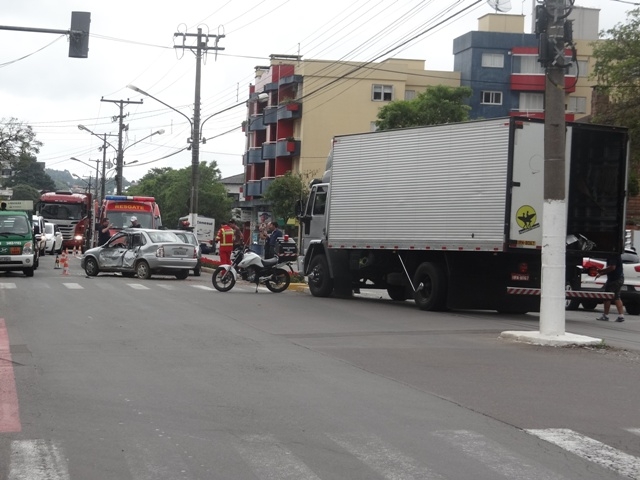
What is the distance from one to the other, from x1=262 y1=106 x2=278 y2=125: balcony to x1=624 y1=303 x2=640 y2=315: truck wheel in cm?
4711

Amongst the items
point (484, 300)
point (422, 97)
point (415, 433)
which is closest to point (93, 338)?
point (415, 433)

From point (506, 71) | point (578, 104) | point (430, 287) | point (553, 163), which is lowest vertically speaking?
point (430, 287)

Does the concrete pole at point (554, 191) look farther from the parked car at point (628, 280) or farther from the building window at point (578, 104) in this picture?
the building window at point (578, 104)

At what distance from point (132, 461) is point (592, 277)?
16.6 metres

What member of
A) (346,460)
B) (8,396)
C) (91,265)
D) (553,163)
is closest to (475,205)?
(553,163)

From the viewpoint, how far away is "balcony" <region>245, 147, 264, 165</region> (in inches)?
2926

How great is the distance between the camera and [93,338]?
13.9 meters

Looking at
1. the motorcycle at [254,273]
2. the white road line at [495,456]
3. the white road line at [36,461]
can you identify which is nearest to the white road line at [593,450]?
the white road line at [495,456]

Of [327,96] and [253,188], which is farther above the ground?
[327,96]

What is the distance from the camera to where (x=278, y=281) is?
2519 cm

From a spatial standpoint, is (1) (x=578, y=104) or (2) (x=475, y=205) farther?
(1) (x=578, y=104)

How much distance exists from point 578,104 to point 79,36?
49.9m

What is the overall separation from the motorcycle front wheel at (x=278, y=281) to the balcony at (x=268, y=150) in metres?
44.1

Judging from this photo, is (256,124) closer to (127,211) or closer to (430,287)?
(127,211)
